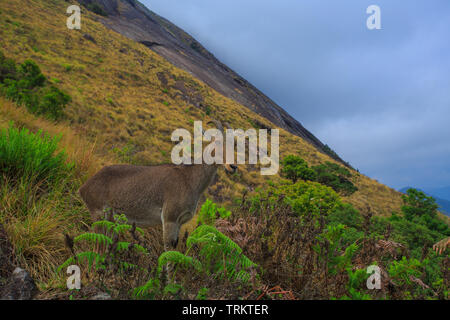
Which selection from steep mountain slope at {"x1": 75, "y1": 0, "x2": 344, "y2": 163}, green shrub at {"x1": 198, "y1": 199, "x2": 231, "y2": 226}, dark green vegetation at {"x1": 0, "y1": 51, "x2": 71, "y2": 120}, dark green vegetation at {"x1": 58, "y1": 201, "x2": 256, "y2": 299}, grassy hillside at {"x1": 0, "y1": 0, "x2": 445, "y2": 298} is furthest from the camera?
steep mountain slope at {"x1": 75, "y1": 0, "x2": 344, "y2": 163}

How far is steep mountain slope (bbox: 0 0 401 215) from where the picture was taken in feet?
65.2

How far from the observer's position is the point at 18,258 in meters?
2.95

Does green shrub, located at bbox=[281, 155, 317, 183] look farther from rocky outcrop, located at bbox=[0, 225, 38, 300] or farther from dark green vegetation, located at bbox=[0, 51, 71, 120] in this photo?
rocky outcrop, located at bbox=[0, 225, 38, 300]

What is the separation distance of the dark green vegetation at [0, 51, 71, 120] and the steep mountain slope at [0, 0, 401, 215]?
1346mm

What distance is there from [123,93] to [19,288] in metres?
31.8

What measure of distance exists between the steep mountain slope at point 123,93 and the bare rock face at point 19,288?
232 inches

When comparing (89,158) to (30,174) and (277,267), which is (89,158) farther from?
(277,267)

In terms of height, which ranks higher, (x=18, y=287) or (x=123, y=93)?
(x=123, y=93)

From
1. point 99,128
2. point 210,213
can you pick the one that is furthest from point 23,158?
point 99,128

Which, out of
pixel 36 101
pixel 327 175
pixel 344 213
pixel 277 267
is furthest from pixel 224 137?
pixel 327 175

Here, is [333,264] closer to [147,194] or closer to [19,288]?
[147,194]

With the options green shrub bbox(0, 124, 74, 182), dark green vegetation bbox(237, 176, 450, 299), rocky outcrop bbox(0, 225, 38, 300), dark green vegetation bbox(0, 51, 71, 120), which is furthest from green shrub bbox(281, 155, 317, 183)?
rocky outcrop bbox(0, 225, 38, 300)

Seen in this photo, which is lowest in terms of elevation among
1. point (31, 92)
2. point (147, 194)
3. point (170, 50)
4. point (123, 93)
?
point (147, 194)

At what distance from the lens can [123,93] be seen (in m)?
30.8
